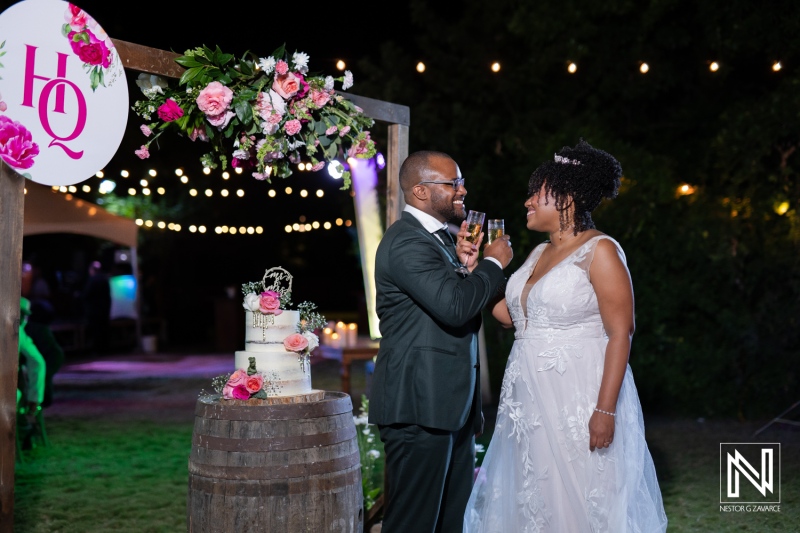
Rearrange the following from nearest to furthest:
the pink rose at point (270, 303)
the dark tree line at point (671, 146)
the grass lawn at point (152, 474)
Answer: the pink rose at point (270, 303) → the grass lawn at point (152, 474) → the dark tree line at point (671, 146)

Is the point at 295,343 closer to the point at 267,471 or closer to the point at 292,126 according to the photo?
the point at 267,471

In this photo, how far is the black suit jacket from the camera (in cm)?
316

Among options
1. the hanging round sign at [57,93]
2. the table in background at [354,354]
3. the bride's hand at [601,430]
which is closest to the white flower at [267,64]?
the hanging round sign at [57,93]

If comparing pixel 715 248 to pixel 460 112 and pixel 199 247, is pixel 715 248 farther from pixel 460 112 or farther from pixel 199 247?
pixel 199 247

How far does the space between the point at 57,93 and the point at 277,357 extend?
1.36m

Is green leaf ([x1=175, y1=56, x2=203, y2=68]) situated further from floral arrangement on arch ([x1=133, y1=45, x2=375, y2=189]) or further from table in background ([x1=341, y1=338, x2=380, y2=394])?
table in background ([x1=341, y1=338, x2=380, y2=394])

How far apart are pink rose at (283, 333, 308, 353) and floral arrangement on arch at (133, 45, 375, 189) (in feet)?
2.49

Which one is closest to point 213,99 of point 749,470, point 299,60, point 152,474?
point 299,60

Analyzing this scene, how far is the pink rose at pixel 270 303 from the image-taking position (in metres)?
3.60

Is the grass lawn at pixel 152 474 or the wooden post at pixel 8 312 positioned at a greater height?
the wooden post at pixel 8 312

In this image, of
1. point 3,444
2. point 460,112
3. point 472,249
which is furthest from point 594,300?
point 460,112

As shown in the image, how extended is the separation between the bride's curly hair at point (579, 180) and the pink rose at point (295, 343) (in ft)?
3.98

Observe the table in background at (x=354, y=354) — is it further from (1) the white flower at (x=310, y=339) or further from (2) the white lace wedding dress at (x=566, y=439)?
(2) the white lace wedding dress at (x=566, y=439)

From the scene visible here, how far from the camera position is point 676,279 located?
8.59m
